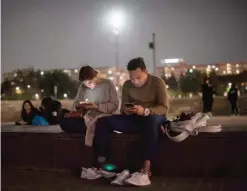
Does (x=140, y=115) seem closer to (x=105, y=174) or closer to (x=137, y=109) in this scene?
(x=137, y=109)

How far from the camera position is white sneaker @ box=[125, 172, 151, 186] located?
450 cm

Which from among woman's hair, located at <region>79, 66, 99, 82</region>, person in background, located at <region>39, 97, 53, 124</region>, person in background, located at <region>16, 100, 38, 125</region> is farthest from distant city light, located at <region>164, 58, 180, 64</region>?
woman's hair, located at <region>79, 66, 99, 82</region>

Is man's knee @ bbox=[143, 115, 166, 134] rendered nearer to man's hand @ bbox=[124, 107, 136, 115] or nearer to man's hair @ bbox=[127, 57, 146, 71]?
man's hand @ bbox=[124, 107, 136, 115]

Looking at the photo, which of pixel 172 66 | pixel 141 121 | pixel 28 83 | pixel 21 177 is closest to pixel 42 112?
pixel 21 177

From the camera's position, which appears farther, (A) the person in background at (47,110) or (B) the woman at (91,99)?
(A) the person in background at (47,110)

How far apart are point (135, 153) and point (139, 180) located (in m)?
0.85

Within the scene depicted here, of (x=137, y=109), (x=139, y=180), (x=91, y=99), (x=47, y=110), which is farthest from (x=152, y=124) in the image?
(x=47, y=110)

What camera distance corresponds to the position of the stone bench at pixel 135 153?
5.00 m

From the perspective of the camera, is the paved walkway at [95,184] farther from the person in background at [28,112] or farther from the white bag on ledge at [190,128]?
the person in background at [28,112]

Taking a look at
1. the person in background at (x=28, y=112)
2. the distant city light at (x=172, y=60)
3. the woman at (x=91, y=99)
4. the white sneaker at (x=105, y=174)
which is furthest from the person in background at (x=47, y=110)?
Result: the distant city light at (x=172, y=60)

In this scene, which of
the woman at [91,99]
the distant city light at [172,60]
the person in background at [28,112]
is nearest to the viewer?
the woman at [91,99]

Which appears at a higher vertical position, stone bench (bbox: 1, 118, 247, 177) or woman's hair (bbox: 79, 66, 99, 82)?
woman's hair (bbox: 79, 66, 99, 82)

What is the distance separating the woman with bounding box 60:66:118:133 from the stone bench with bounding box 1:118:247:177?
→ 0.17 metres

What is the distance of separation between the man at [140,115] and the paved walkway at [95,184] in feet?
0.75
